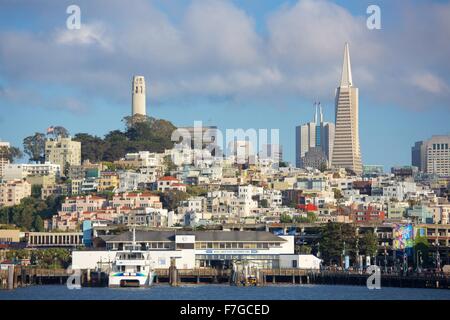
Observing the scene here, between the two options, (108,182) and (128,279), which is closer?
(128,279)

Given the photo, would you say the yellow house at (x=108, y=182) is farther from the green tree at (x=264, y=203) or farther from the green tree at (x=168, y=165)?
the green tree at (x=264, y=203)

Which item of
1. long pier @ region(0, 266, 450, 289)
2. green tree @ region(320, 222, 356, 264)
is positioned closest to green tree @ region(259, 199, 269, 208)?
green tree @ region(320, 222, 356, 264)

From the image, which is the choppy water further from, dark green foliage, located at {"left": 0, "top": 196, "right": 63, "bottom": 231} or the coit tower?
the coit tower

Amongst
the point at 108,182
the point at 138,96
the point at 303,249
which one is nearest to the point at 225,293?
the point at 303,249

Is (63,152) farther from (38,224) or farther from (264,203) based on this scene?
(38,224)

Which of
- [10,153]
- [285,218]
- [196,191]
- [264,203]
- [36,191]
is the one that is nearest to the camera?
[285,218]

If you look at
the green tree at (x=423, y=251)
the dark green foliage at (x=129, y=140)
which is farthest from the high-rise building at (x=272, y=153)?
the green tree at (x=423, y=251)
